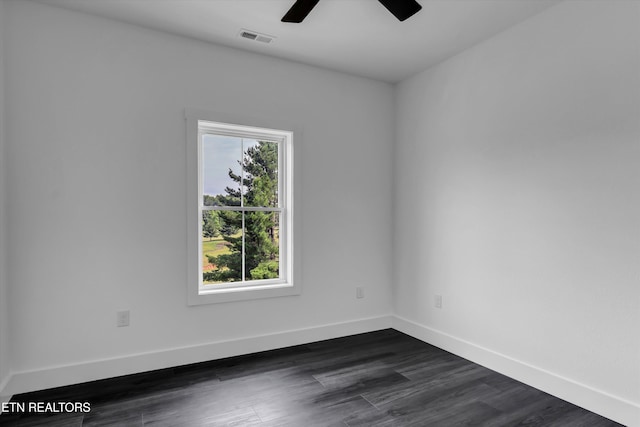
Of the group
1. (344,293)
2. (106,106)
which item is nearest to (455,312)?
(344,293)

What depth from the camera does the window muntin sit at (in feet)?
11.0

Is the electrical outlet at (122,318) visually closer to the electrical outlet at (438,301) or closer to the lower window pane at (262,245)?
the lower window pane at (262,245)

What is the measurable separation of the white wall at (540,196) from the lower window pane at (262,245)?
144cm

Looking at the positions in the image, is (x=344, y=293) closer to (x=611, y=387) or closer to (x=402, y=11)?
(x=611, y=387)

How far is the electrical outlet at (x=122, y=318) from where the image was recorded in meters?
2.86

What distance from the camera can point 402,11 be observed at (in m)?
2.31

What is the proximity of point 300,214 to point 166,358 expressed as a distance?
65.3 inches

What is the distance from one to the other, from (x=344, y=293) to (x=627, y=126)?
8.65 ft

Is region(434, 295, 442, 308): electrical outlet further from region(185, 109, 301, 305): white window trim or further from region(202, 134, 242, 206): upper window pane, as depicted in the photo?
region(202, 134, 242, 206): upper window pane

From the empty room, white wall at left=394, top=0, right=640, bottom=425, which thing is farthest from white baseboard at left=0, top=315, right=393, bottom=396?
white wall at left=394, top=0, right=640, bottom=425

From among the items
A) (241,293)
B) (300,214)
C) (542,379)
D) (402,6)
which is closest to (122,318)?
(241,293)

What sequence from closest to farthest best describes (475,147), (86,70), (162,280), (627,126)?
1. (627,126)
2. (86,70)
3. (162,280)
4. (475,147)

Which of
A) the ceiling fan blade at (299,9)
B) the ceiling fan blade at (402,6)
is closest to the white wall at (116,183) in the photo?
the ceiling fan blade at (299,9)

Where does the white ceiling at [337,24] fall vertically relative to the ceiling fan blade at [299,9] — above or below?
above
